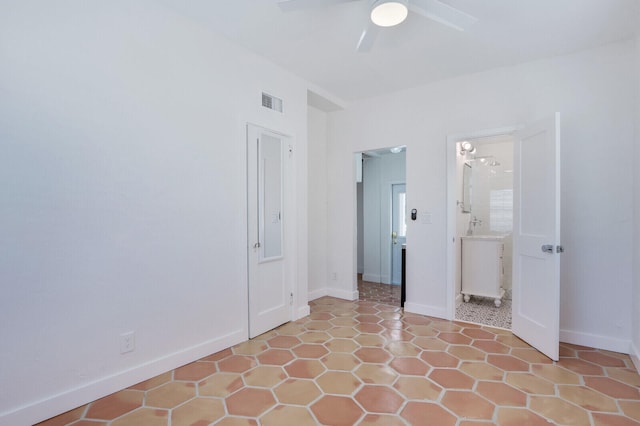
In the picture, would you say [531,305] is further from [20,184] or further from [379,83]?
[20,184]

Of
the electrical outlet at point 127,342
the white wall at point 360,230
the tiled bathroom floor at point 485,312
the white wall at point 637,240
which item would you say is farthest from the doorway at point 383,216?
the electrical outlet at point 127,342

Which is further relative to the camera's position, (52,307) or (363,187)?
(363,187)

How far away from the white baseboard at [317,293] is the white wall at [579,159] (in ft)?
4.77

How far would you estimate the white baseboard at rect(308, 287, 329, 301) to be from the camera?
4.54 m

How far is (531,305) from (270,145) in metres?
3.03

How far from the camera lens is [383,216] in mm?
6031

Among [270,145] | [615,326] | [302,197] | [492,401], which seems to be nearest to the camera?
[492,401]

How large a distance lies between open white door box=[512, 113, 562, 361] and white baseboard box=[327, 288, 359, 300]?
2.00 meters

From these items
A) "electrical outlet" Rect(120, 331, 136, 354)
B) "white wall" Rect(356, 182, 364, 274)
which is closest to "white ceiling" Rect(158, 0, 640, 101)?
"electrical outlet" Rect(120, 331, 136, 354)

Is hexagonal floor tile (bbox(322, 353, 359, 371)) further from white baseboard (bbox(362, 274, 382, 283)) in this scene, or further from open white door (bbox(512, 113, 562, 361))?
white baseboard (bbox(362, 274, 382, 283))

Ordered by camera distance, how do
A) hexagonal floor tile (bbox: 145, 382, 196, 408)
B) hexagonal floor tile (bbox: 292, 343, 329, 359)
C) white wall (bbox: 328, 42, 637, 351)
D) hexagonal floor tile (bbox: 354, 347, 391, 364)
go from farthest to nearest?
white wall (bbox: 328, 42, 637, 351)
hexagonal floor tile (bbox: 292, 343, 329, 359)
hexagonal floor tile (bbox: 354, 347, 391, 364)
hexagonal floor tile (bbox: 145, 382, 196, 408)

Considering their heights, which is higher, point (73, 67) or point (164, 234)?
point (73, 67)

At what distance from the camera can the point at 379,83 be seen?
12.8 ft

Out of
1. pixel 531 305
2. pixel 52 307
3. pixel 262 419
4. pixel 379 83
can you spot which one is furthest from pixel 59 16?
pixel 531 305
